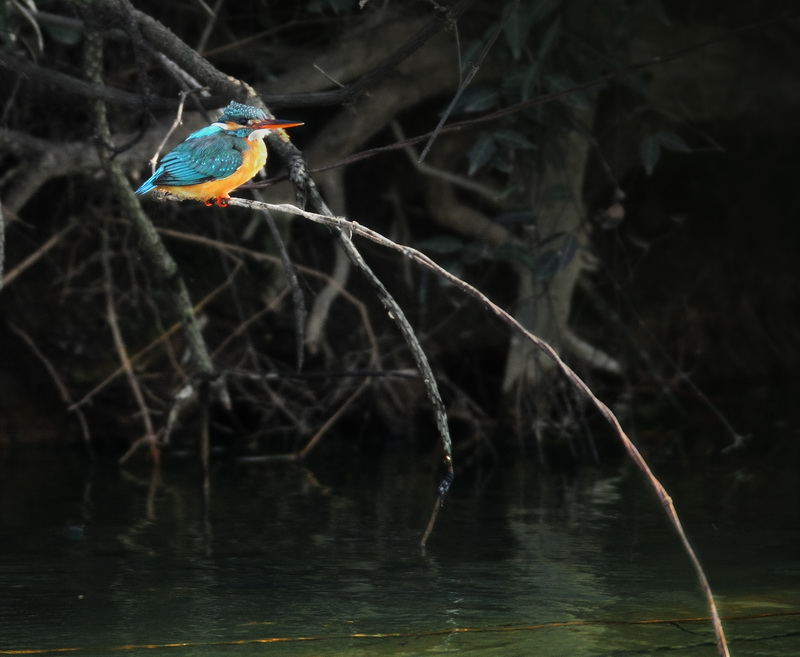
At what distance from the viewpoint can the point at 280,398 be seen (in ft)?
18.4

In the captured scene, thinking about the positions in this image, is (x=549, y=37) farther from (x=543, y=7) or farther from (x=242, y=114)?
(x=242, y=114)

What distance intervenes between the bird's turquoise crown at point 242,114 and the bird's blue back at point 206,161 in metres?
0.03

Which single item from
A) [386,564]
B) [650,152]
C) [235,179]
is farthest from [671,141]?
[235,179]

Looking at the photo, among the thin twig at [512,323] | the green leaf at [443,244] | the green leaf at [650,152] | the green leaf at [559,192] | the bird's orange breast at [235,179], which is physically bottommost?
the thin twig at [512,323]

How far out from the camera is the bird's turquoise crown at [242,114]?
286 centimetres

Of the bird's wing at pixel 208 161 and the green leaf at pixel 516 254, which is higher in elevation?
the green leaf at pixel 516 254

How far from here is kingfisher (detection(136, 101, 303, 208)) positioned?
2.85 meters

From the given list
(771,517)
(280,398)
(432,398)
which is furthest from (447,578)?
(280,398)

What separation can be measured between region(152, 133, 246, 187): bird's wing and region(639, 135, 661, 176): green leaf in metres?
2.21

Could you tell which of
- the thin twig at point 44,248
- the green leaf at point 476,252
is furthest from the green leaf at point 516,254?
the thin twig at point 44,248

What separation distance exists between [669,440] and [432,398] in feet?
10.9

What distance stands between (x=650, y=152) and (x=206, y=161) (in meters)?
2.29

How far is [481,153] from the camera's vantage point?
473cm

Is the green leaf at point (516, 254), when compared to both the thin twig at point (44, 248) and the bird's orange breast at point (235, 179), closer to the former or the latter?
the thin twig at point (44, 248)
